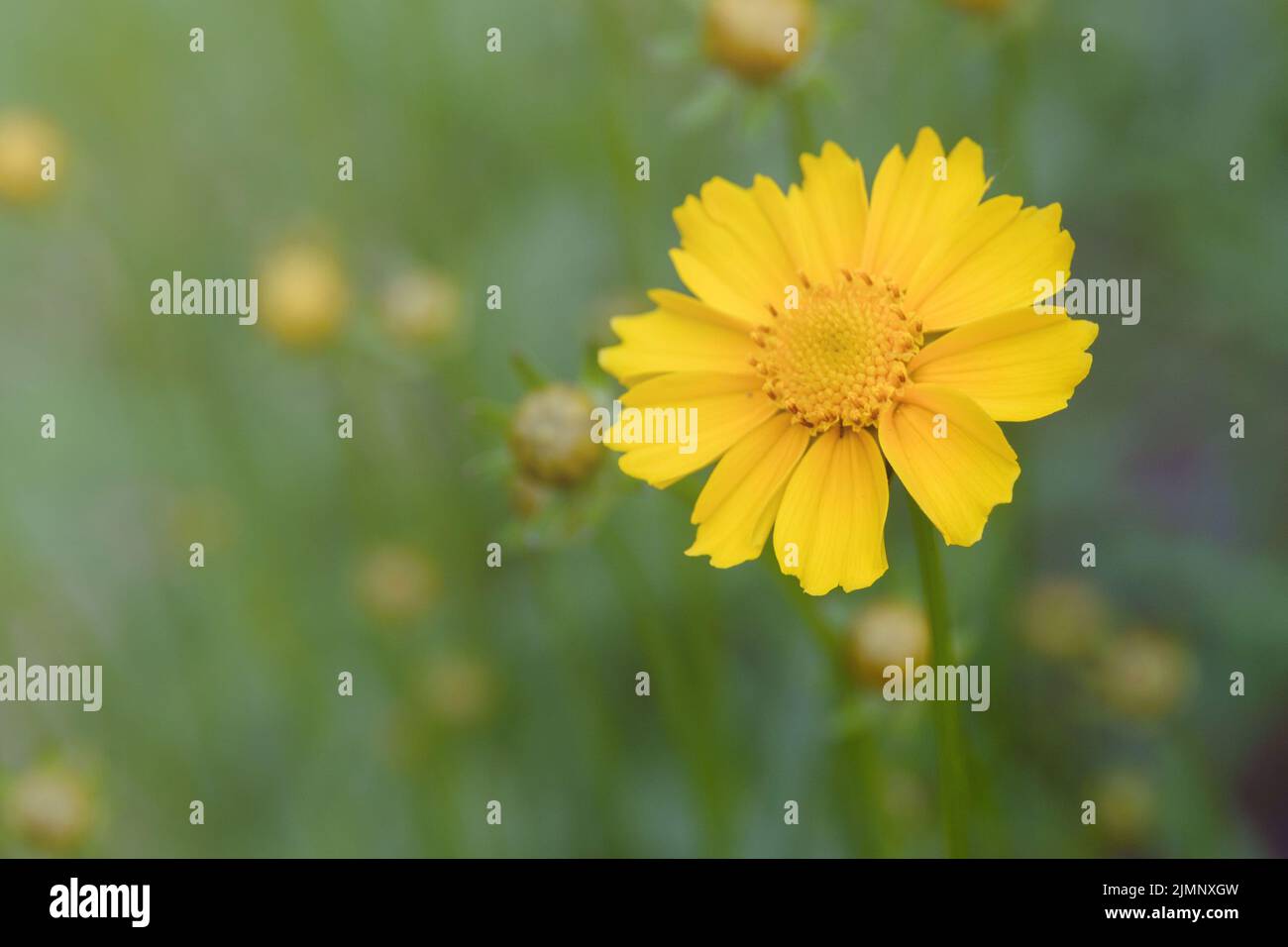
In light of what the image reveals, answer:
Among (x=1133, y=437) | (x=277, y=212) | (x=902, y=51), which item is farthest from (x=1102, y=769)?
(x=277, y=212)

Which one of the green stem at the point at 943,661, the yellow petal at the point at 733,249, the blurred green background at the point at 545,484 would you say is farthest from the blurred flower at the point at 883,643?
the yellow petal at the point at 733,249

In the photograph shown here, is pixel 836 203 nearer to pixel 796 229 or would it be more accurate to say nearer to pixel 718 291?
pixel 796 229

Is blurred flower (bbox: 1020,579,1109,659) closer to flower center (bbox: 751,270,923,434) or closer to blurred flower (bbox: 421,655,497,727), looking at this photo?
blurred flower (bbox: 421,655,497,727)

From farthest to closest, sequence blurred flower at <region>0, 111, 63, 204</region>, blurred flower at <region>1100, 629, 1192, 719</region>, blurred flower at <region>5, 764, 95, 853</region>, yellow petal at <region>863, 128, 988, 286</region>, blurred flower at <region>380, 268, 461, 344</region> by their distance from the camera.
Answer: blurred flower at <region>0, 111, 63, 204</region> → blurred flower at <region>380, 268, 461, 344</region> → blurred flower at <region>1100, 629, 1192, 719</region> → blurred flower at <region>5, 764, 95, 853</region> → yellow petal at <region>863, 128, 988, 286</region>

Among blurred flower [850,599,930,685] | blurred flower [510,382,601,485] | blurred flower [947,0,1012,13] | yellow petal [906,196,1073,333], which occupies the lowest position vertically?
blurred flower [850,599,930,685]

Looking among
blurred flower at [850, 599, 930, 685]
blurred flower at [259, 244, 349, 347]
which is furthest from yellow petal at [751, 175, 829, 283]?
blurred flower at [259, 244, 349, 347]

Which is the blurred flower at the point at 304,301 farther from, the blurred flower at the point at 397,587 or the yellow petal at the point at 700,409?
the yellow petal at the point at 700,409
